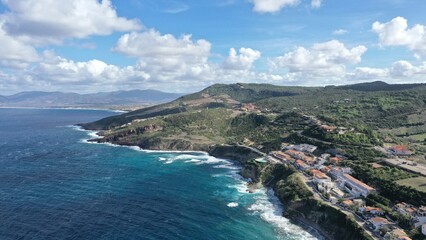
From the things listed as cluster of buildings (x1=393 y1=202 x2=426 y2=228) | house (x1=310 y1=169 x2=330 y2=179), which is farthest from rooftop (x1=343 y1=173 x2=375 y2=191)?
cluster of buildings (x1=393 y1=202 x2=426 y2=228)

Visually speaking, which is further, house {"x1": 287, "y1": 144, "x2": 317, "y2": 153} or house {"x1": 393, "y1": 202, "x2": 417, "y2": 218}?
house {"x1": 287, "y1": 144, "x2": 317, "y2": 153}

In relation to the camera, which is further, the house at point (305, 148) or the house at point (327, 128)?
the house at point (327, 128)

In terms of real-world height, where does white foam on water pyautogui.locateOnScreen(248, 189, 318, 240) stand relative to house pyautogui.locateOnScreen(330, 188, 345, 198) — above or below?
below

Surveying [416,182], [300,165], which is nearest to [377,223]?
[416,182]

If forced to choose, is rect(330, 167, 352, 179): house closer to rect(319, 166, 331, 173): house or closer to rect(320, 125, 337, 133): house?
rect(319, 166, 331, 173): house

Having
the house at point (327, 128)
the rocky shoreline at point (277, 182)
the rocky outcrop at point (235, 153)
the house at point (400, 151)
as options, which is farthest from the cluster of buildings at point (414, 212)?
the house at point (327, 128)

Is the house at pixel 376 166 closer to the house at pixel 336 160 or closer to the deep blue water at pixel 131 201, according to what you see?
the house at pixel 336 160

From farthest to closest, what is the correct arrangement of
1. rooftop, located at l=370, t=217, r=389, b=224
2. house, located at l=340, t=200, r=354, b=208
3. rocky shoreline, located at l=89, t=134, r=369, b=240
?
1. house, located at l=340, t=200, r=354, b=208
2. rocky shoreline, located at l=89, t=134, r=369, b=240
3. rooftop, located at l=370, t=217, r=389, b=224
